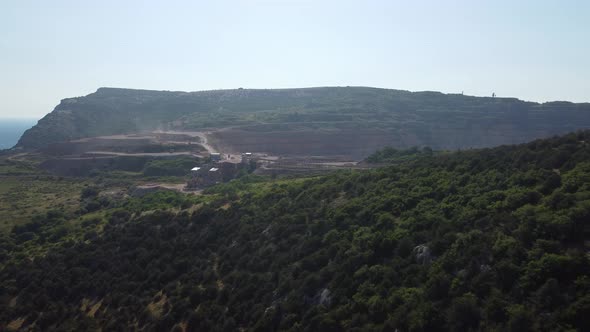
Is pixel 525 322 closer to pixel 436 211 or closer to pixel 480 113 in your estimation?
pixel 436 211

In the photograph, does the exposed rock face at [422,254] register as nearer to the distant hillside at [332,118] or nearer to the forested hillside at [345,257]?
the forested hillside at [345,257]

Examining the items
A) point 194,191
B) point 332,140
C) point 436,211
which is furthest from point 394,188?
point 332,140

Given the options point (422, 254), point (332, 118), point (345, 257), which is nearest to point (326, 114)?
point (332, 118)

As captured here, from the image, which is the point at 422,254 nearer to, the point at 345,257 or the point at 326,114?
the point at 345,257

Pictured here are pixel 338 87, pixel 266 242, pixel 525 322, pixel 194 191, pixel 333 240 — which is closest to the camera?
pixel 525 322

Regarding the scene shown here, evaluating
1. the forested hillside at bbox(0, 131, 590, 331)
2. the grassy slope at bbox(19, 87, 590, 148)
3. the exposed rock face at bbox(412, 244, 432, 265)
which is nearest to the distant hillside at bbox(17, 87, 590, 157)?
the grassy slope at bbox(19, 87, 590, 148)

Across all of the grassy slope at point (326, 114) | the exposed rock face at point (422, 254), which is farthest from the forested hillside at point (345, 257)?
the grassy slope at point (326, 114)

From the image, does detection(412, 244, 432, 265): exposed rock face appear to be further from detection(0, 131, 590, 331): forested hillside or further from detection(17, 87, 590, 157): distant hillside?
detection(17, 87, 590, 157): distant hillside
